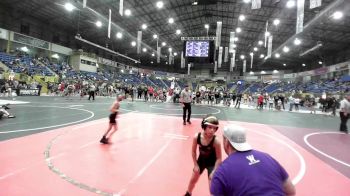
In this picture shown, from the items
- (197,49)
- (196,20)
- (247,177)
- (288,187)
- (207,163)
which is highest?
(196,20)

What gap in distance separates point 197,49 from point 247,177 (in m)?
17.0

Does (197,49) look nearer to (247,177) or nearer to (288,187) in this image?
(288,187)

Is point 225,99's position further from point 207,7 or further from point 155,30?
point 155,30

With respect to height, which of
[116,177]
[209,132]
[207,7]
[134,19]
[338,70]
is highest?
[207,7]

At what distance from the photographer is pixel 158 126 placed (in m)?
10.8

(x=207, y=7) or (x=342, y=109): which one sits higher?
(x=207, y=7)

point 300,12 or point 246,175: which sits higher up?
point 300,12

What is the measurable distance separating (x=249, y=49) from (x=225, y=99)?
25.1 meters

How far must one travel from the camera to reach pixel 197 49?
1809cm

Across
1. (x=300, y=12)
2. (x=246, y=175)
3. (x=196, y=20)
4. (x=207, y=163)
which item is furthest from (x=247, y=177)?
(x=196, y=20)

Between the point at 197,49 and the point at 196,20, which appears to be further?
the point at 196,20

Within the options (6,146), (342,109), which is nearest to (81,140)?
(6,146)

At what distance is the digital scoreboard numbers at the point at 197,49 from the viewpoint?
1797 cm

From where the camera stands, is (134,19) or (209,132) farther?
(134,19)
